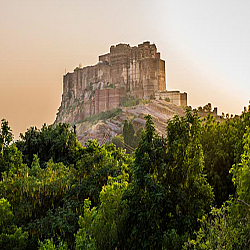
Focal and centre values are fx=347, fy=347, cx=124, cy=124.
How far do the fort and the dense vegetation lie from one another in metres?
49.2

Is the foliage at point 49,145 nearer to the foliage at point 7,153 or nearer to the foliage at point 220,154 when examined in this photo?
the foliage at point 7,153

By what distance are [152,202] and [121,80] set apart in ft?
189

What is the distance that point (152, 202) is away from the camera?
604 cm

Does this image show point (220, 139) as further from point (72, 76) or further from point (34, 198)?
point (72, 76)

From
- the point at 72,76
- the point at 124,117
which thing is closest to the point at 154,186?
the point at 124,117

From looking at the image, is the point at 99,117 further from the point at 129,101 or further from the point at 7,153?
the point at 7,153

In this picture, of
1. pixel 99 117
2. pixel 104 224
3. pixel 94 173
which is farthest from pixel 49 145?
pixel 99 117

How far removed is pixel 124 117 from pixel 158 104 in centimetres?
609

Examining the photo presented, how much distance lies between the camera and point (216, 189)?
7492 millimetres

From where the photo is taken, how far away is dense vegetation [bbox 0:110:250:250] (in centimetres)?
541

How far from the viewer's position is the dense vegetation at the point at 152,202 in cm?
541

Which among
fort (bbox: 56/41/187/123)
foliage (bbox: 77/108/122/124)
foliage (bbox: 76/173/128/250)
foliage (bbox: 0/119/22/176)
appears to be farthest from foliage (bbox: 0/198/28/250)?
fort (bbox: 56/41/187/123)

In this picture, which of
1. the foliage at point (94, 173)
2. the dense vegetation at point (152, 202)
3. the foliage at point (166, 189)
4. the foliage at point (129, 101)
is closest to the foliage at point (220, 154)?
the dense vegetation at point (152, 202)

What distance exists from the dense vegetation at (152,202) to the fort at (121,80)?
49.2 m
